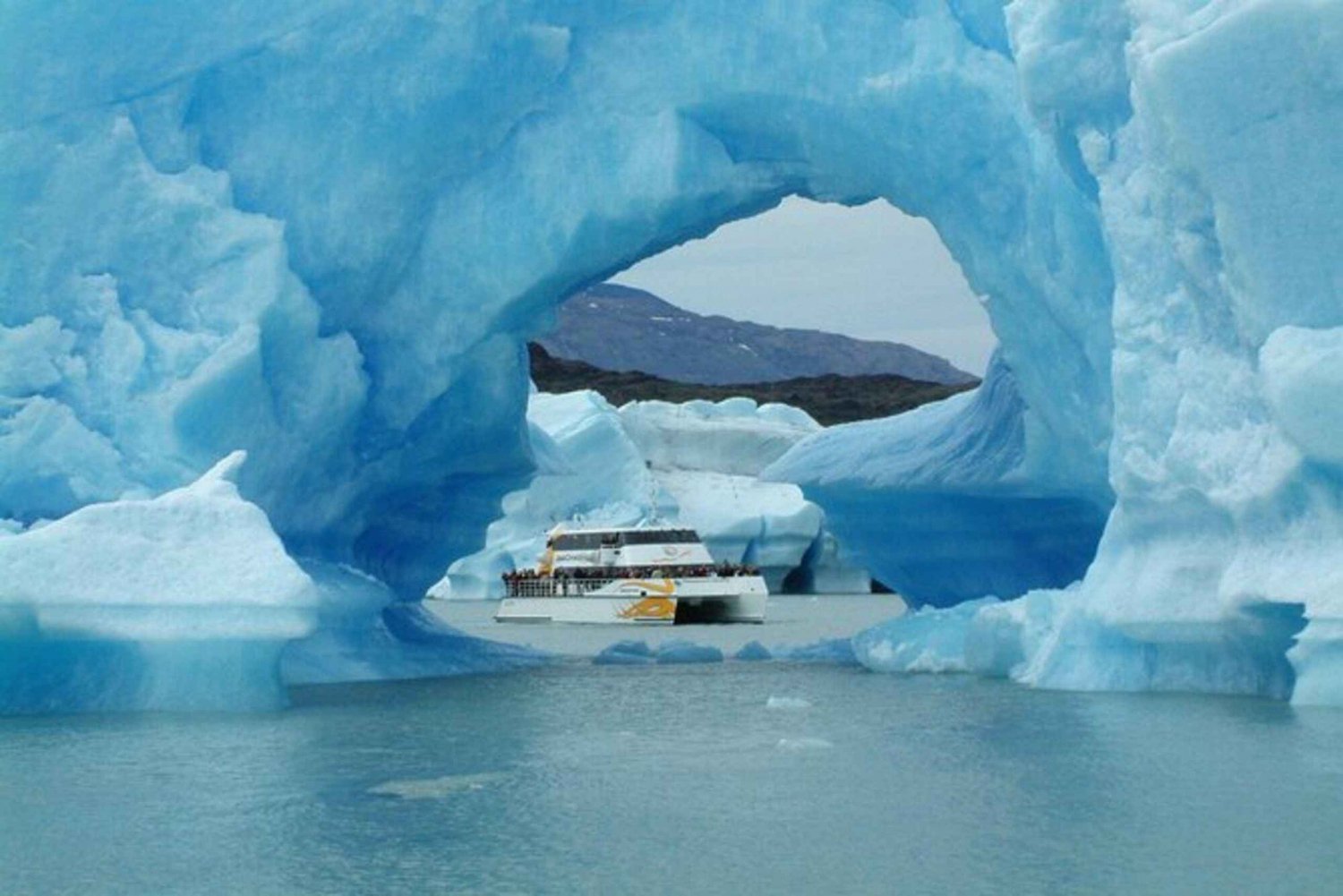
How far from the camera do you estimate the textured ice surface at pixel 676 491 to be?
3048 centimetres

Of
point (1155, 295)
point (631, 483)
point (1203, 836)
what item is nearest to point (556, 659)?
point (1155, 295)

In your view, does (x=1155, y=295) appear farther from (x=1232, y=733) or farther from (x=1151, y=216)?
(x=1232, y=733)

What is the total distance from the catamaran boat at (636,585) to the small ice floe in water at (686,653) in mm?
6914

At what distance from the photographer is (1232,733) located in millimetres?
7926

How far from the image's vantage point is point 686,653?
15.0 meters

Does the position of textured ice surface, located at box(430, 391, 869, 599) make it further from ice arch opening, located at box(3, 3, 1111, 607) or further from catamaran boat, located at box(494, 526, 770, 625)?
ice arch opening, located at box(3, 3, 1111, 607)

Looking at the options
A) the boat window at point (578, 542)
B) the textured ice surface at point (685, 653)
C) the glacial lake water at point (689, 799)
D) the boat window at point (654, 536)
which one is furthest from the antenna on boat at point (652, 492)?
the glacial lake water at point (689, 799)

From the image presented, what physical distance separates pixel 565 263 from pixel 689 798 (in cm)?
Answer: 623

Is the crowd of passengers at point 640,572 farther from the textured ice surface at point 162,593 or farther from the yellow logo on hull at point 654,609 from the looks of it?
the textured ice surface at point 162,593

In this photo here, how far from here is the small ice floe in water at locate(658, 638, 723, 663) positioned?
14891 mm

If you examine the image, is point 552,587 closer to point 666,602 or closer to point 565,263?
point 666,602

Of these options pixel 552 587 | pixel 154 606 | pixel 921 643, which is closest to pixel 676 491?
pixel 552 587

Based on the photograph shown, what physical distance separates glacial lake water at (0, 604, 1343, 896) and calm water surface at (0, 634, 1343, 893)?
17 mm

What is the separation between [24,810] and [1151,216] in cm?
613
